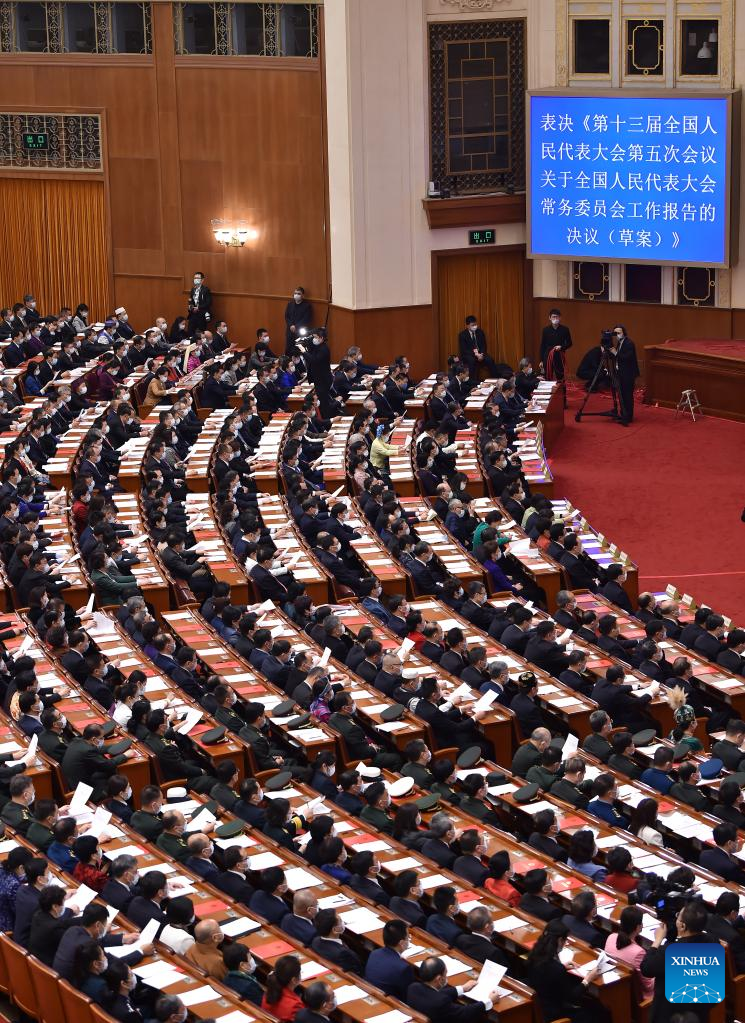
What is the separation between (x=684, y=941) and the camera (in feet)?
31.9

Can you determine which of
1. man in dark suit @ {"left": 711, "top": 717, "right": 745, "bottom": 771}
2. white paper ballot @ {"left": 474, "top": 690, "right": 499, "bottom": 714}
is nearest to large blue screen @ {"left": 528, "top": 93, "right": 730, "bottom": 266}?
white paper ballot @ {"left": 474, "top": 690, "right": 499, "bottom": 714}

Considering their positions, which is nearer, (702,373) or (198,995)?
(198,995)

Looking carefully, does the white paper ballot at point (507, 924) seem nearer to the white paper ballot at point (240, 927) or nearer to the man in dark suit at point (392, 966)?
the man in dark suit at point (392, 966)

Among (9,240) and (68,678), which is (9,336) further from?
(68,678)

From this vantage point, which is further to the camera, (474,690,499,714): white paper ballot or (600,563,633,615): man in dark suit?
(600,563,633,615): man in dark suit

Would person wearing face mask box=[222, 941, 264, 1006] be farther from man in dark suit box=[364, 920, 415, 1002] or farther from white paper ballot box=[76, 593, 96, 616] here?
white paper ballot box=[76, 593, 96, 616]

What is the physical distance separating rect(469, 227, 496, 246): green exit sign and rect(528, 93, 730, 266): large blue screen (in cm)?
69

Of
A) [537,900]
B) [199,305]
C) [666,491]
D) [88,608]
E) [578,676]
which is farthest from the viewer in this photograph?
[199,305]

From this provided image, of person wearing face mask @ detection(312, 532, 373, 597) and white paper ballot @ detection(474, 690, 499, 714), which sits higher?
person wearing face mask @ detection(312, 532, 373, 597)

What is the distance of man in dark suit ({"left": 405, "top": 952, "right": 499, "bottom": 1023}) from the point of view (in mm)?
9422

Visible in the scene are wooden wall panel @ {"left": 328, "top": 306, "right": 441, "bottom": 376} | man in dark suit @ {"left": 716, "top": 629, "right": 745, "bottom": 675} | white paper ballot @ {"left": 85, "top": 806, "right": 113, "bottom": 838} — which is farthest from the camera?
wooden wall panel @ {"left": 328, "top": 306, "right": 441, "bottom": 376}

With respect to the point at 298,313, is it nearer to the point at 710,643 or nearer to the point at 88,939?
the point at 710,643

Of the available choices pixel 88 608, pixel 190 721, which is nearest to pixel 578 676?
pixel 190 721

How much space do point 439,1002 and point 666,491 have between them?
1337 cm
